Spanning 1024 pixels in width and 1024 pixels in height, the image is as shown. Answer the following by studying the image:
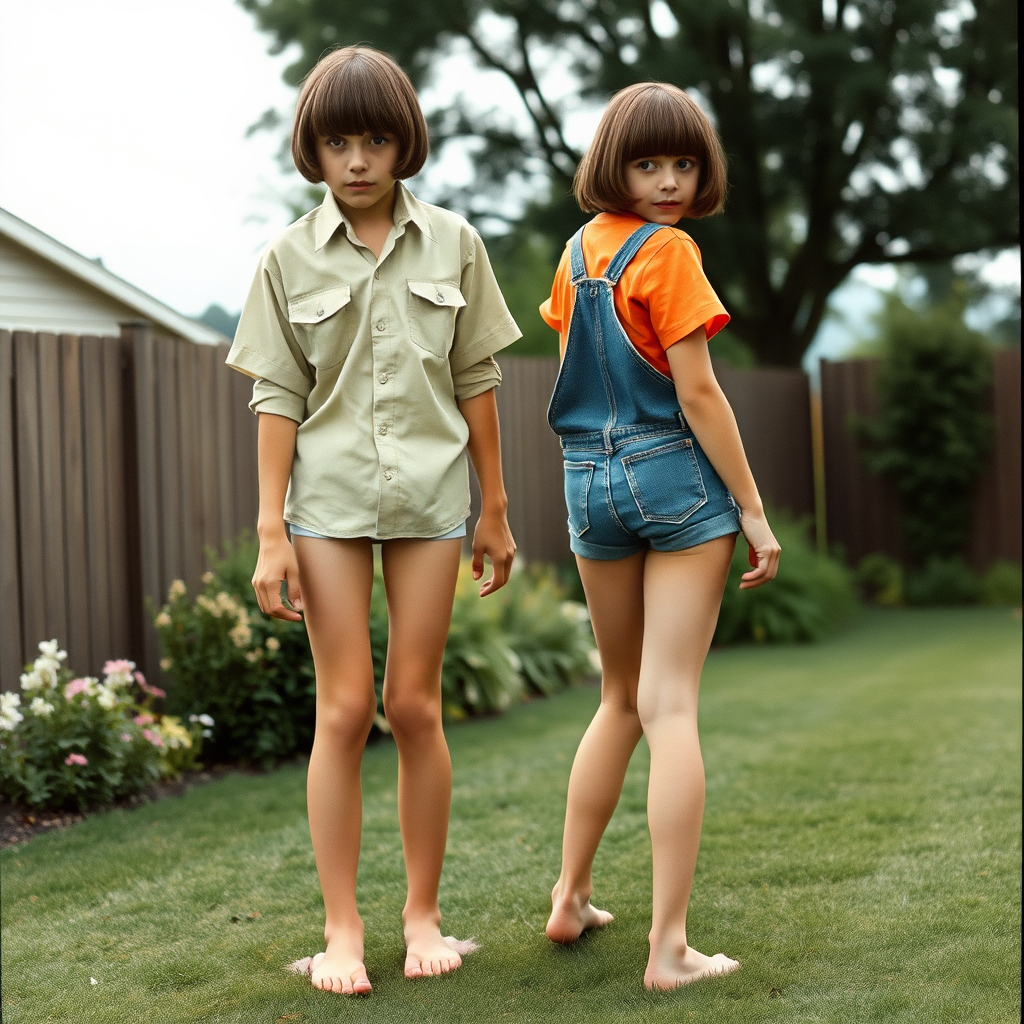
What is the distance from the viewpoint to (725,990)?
221 cm

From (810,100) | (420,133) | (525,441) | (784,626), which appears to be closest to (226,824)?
(420,133)

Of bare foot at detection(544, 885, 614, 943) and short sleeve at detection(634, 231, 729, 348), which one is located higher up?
short sleeve at detection(634, 231, 729, 348)

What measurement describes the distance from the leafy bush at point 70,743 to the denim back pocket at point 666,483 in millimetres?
2359

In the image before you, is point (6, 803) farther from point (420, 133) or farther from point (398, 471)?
point (420, 133)

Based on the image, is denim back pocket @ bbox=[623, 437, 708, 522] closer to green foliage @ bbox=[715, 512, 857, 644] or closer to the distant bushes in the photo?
green foliage @ bbox=[715, 512, 857, 644]

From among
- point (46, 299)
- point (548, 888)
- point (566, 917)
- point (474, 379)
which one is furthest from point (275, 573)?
point (46, 299)

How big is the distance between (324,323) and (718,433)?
743mm

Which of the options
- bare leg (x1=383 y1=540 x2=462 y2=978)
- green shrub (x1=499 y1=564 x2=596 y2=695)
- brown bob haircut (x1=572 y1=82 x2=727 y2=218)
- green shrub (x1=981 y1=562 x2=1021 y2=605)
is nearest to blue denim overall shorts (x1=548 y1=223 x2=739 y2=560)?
brown bob haircut (x1=572 y1=82 x2=727 y2=218)

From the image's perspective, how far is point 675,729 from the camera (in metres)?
2.25

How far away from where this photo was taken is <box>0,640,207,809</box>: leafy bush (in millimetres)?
3822

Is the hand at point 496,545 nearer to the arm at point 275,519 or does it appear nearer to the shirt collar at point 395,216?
the arm at point 275,519

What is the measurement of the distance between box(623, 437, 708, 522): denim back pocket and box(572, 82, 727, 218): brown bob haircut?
18.6 inches

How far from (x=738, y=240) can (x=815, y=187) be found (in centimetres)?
142

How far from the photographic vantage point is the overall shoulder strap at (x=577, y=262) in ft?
7.59
